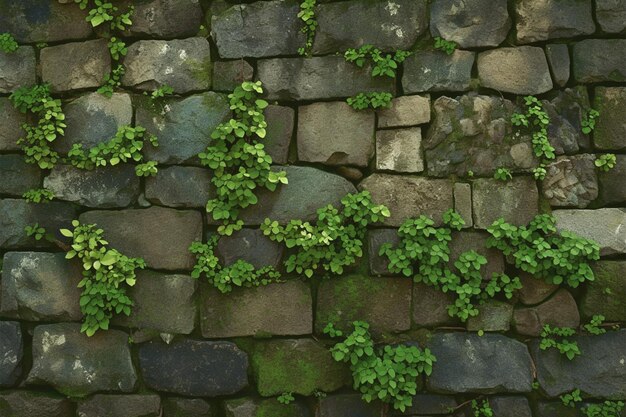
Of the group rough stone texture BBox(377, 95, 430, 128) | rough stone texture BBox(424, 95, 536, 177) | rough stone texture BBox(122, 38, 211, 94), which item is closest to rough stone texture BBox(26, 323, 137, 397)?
rough stone texture BBox(122, 38, 211, 94)

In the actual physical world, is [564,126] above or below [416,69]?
below

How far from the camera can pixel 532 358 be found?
10.0 feet

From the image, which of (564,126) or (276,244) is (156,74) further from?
(564,126)

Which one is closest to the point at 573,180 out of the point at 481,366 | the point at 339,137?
the point at 481,366

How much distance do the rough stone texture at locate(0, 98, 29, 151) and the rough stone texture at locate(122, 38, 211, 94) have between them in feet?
2.08

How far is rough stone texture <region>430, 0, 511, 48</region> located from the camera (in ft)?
10.2

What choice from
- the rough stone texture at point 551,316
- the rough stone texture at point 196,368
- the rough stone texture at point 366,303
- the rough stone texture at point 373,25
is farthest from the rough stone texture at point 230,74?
the rough stone texture at point 551,316

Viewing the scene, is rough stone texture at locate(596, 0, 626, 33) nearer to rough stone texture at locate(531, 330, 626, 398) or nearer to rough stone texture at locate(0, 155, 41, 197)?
rough stone texture at locate(531, 330, 626, 398)

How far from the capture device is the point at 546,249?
299 cm

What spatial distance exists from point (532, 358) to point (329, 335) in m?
1.05

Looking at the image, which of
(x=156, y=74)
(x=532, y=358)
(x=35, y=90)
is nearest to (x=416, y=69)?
(x=156, y=74)

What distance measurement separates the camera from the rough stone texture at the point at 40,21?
328 cm

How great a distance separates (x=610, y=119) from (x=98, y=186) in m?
2.73

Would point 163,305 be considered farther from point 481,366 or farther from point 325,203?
point 481,366
